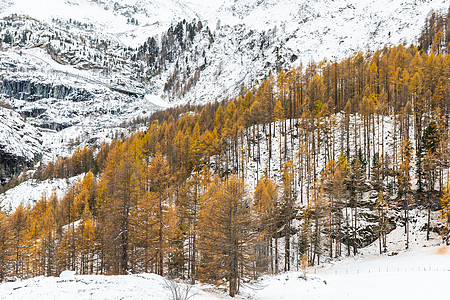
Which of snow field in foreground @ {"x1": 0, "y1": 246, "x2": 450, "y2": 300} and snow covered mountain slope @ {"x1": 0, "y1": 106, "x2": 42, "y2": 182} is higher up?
snow covered mountain slope @ {"x1": 0, "y1": 106, "x2": 42, "y2": 182}

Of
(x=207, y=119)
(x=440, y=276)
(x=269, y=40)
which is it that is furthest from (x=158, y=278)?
(x=269, y=40)

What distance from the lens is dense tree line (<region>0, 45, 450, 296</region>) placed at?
856 inches

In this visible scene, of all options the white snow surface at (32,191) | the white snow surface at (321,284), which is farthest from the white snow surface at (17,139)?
the white snow surface at (321,284)

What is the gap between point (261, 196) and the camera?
1337 inches

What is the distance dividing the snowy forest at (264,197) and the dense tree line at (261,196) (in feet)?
0.63

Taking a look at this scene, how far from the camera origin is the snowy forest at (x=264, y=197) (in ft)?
71.4

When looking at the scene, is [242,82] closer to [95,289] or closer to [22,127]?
[22,127]

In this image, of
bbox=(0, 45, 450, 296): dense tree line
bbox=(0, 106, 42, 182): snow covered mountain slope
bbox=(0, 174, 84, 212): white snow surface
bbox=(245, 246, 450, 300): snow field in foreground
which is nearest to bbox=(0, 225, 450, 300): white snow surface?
bbox=(245, 246, 450, 300): snow field in foreground

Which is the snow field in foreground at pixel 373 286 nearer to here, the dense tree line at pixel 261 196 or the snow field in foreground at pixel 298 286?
the snow field in foreground at pixel 298 286

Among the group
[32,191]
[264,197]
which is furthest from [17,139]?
[264,197]

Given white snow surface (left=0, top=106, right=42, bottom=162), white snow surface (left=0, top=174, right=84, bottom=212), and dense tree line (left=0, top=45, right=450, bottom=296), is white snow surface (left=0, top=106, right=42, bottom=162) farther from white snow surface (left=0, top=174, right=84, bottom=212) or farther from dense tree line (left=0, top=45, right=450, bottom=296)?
dense tree line (left=0, top=45, right=450, bottom=296)

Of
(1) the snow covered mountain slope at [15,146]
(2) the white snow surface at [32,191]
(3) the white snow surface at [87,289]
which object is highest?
(1) the snow covered mountain slope at [15,146]

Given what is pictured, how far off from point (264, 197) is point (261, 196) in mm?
1150

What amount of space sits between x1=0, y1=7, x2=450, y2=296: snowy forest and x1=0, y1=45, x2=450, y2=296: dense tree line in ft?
0.63
